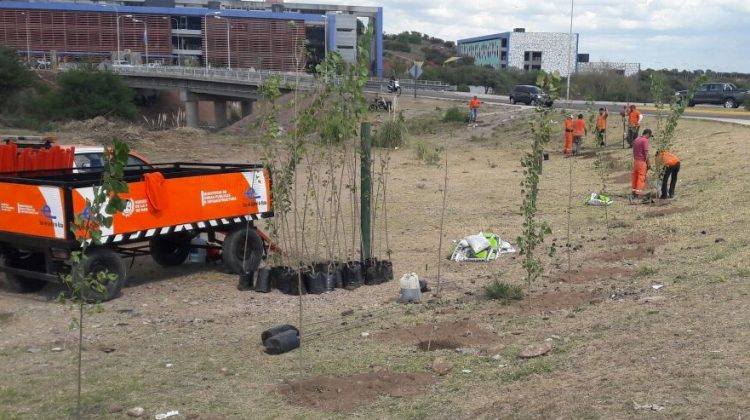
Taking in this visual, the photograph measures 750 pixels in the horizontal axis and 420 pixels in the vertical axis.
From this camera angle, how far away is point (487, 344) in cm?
734

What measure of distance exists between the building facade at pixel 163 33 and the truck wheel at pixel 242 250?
9636 centimetres

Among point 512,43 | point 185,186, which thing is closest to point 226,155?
point 185,186

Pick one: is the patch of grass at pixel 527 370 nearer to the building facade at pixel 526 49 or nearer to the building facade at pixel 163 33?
the building facade at pixel 163 33

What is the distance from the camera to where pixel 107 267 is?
9625 millimetres

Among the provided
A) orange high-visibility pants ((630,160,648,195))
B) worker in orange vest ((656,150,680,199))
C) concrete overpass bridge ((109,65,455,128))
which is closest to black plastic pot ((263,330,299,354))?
worker in orange vest ((656,150,680,199))

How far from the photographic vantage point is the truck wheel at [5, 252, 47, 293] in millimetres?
10227

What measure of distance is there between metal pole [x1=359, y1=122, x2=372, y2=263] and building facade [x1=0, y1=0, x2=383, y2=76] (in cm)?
9690

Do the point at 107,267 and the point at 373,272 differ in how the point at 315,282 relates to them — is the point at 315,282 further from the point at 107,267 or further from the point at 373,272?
the point at 107,267

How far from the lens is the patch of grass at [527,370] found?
6.20m

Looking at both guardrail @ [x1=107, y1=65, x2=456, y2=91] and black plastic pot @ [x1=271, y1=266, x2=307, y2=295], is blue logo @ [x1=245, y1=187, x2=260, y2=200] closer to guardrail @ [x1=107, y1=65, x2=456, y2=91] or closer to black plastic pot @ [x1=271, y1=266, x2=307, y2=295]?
black plastic pot @ [x1=271, y1=266, x2=307, y2=295]

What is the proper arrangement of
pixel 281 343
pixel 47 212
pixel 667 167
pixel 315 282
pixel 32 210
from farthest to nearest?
1. pixel 667 167
2. pixel 315 282
3. pixel 32 210
4. pixel 47 212
5. pixel 281 343

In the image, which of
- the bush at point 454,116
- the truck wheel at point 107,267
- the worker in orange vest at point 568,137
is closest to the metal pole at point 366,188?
the truck wheel at point 107,267

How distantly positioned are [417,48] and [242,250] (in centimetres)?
15480

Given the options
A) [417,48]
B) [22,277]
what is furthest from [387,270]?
[417,48]
